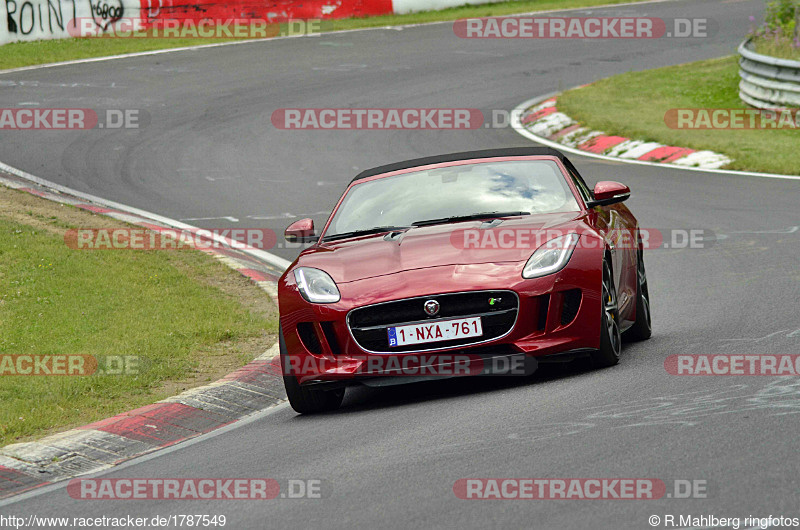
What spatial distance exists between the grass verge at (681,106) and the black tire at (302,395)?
406 inches

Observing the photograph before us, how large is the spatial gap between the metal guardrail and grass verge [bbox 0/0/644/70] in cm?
1375

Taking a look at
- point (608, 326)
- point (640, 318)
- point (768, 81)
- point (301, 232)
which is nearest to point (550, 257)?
point (608, 326)

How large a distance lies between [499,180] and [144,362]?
2737 mm

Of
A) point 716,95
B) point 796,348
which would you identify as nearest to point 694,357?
point 796,348

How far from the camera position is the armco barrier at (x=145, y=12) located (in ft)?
95.7

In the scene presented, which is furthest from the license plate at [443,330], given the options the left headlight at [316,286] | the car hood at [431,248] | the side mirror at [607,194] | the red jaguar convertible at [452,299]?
the side mirror at [607,194]

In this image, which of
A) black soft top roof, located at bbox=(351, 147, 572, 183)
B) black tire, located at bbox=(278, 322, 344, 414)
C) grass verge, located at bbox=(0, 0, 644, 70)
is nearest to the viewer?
black tire, located at bbox=(278, 322, 344, 414)

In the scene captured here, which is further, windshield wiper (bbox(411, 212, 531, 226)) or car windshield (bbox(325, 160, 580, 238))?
car windshield (bbox(325, 160, 580, 238))

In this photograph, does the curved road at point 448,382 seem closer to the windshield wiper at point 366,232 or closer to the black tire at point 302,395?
the black tire at point 302,395

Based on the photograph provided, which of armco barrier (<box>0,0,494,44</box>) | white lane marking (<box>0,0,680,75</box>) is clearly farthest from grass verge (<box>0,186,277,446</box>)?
armco barrier (<box>0,0,494,44</box>)

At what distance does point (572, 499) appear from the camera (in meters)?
4.80

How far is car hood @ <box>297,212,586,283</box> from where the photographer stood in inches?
280

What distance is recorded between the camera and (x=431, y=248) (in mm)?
7281

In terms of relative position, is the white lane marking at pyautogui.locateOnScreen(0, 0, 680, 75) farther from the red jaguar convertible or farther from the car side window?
the red jaguar convertible
